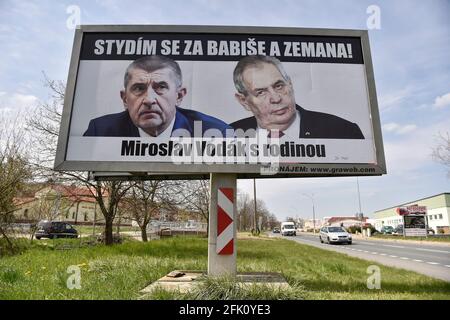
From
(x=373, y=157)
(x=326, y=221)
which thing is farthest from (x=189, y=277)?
(x=326, y=221)

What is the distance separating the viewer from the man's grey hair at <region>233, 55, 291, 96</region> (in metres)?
6.70

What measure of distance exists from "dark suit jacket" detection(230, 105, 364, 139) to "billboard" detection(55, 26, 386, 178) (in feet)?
0.07

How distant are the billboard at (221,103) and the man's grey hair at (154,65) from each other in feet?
0.07

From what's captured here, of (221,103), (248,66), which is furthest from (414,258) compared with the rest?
(221,103)

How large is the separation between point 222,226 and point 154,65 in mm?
3570

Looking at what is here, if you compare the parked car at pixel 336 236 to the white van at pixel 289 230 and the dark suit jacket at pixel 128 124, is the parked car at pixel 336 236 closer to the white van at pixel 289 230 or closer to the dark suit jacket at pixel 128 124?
the white van at pixel 289 230

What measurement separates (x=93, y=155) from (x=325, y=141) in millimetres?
4426

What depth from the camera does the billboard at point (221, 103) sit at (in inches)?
242

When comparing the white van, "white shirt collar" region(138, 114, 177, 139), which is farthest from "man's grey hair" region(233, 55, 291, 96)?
the white van

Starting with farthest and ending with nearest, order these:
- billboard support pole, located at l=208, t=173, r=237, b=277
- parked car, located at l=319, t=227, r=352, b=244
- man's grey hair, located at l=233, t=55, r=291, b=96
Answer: parked car, located at l=319, t=227, r=352, b=244, man's grey hair, located at l=233, t=55, r=291, b=96, billboard support pole, located at l=208, t=173, r=237, b=277

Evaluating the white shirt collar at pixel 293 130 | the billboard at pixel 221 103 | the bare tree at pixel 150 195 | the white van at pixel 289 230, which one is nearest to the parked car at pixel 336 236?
the bare tree at pixel 150 195

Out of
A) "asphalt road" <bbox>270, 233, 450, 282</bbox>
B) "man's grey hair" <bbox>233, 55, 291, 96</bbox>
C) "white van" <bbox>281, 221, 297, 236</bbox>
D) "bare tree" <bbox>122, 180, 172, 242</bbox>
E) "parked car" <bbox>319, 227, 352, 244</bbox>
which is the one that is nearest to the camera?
"man's grey hair" <bbox>233, 55, 291, 96</bbox>

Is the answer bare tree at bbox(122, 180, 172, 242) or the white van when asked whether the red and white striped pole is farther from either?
the white van

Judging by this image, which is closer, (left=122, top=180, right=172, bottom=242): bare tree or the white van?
(left=122, top=180, right=172, bottom=242): bare tree
